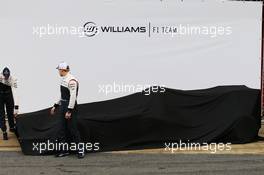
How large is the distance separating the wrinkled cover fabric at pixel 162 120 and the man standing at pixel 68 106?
1.14 feet

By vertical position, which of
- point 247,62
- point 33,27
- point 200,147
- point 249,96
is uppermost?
point 33,27

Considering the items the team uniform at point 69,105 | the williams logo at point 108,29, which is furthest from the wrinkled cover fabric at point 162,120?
the williams logo at point 108,29

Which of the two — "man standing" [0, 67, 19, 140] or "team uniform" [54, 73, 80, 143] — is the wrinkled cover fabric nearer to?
"team uniform" [54, 73, 80, 143]

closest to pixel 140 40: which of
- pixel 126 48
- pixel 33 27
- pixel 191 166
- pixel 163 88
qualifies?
pixel 126 48

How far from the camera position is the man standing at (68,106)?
320 inches

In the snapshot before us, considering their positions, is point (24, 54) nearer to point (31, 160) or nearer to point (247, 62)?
point (31, 160)

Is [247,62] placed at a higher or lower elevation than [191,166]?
higher

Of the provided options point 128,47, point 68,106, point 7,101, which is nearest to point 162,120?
point 128,47

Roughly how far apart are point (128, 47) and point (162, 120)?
1519 mm

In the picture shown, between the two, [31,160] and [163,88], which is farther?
[163,88]

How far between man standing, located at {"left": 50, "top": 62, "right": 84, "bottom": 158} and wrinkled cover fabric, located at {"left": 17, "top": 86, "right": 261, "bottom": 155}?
35 cm

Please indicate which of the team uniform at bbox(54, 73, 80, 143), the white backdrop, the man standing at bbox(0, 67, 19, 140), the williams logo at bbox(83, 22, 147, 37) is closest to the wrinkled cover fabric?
the white backdrop

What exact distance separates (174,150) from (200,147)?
549 mm

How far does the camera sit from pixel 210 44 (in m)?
9.31
